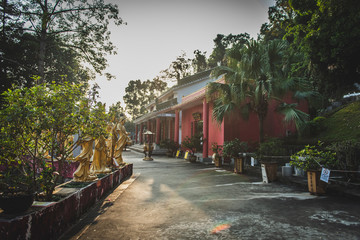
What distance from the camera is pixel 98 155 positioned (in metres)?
6.64

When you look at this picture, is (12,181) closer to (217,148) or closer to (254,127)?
(217,148)

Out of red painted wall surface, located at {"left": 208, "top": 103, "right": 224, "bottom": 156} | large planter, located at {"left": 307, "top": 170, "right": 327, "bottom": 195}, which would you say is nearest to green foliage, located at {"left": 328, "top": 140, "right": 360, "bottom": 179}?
large planter, located at {"left": 307, "top": 170, "right": 327, "bottom": 195}

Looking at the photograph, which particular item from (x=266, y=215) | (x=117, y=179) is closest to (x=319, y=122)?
(x=266, y=215)

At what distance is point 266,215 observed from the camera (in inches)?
163

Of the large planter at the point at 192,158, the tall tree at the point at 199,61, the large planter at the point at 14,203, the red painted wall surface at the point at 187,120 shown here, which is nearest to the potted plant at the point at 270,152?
the large planter at the point at 192,158

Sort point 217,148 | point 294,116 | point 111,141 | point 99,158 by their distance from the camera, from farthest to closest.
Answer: point 217,148
point 294,116
point 111,141
point 99,158

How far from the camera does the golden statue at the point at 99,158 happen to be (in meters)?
6.54

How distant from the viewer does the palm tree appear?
9352mm

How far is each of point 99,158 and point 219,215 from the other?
4.05 meters

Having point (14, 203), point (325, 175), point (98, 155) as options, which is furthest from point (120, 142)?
point (325, 175)

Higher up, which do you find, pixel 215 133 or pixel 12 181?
pixel 215 133

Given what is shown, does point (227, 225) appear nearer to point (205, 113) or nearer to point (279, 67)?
point (279, 67)

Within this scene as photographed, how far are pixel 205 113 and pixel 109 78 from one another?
739cm

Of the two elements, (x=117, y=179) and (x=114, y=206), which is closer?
(x=114, y=206)
